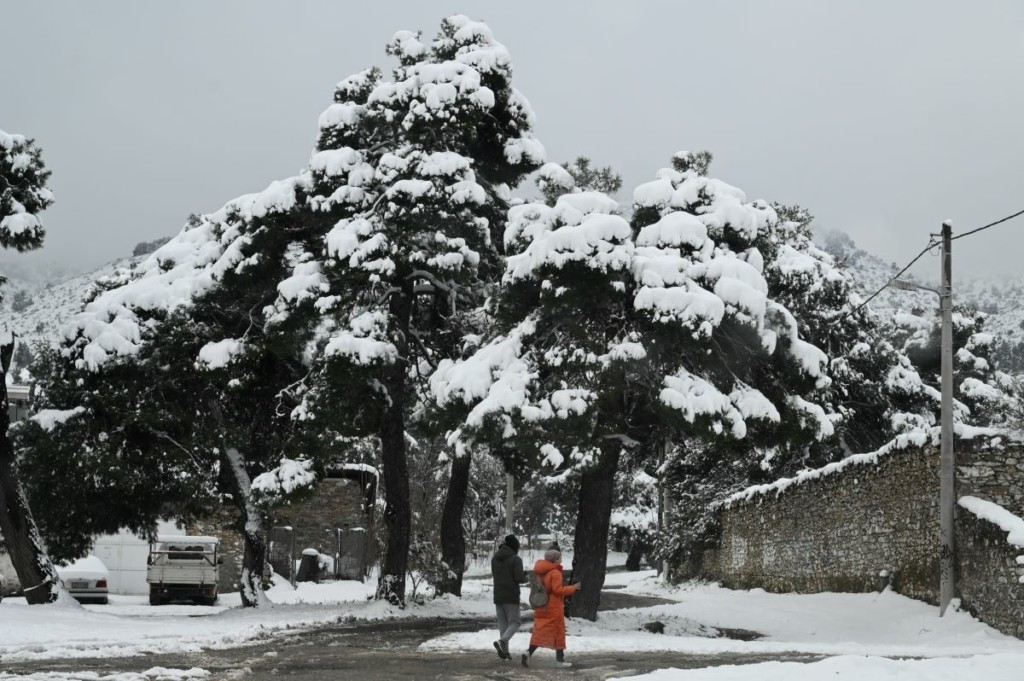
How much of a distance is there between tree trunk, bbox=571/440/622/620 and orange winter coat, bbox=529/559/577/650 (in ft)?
19.6

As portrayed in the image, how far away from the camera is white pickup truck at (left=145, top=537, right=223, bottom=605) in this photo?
27.3 m

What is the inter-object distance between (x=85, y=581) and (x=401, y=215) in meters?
13.2

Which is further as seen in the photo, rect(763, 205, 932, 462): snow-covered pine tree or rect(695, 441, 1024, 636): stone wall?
rect(763, 205, 932, 462): snow-covered pine tree

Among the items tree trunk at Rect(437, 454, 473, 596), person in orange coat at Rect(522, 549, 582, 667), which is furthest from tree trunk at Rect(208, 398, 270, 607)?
person in orange coat at Rect(522, 549, 582, 667)

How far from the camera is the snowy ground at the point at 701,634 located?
9742 millimetres

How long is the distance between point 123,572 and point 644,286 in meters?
22.4

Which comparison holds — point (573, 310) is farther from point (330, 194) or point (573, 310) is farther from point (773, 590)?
point (773, 590)

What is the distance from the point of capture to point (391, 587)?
21.5 meters

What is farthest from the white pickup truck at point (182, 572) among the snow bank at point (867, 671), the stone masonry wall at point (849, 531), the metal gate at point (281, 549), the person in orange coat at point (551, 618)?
the snow bank at point (867, 671)

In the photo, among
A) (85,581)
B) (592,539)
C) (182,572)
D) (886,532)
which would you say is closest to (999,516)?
(886,532)

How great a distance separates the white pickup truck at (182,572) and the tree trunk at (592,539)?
1286 centimetres

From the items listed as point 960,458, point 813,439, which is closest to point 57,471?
point 813,439

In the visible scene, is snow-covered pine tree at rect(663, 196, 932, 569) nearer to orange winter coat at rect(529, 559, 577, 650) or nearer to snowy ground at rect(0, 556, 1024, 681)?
snowy ground at rect(0, 556, 1024, 681)

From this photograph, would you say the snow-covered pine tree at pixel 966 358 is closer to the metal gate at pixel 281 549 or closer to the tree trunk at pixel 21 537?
the metal gate at pixel 281 549
